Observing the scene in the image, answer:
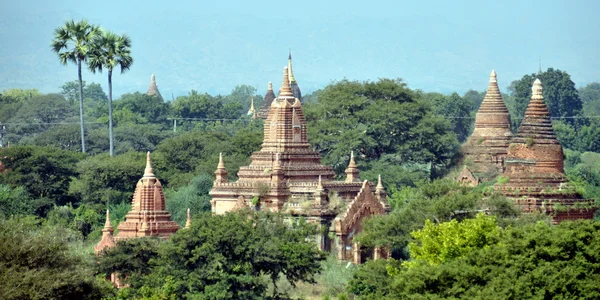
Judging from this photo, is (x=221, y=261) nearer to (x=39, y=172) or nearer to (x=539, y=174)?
(x=539, y=174)

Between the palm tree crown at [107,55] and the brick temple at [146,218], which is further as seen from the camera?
the palm tree crown at [107,55]

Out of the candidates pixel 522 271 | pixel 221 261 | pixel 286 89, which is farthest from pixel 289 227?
pixel 522 271

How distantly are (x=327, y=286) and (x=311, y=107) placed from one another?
2600cm

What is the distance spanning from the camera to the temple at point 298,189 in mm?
59344

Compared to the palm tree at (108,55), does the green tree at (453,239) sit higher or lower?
lower

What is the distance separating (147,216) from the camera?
57156 mm

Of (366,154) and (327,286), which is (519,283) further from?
(366,154)

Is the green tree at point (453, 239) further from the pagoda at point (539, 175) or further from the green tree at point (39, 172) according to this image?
the green tree at point (39, 172)

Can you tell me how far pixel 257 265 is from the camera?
51.2 metres

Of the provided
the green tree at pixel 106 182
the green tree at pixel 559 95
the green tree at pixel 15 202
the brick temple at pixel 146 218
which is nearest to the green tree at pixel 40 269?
the brick temple at pixel 146 218

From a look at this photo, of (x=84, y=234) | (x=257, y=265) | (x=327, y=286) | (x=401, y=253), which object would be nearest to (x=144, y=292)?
(x=257, y=265)

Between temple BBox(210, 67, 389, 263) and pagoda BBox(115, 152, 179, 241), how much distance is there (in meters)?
3.19

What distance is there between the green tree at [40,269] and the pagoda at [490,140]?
100ft

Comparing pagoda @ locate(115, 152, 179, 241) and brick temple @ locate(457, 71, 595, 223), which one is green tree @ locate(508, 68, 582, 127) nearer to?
brick temple @ locate(457, 71, 595, 223)
